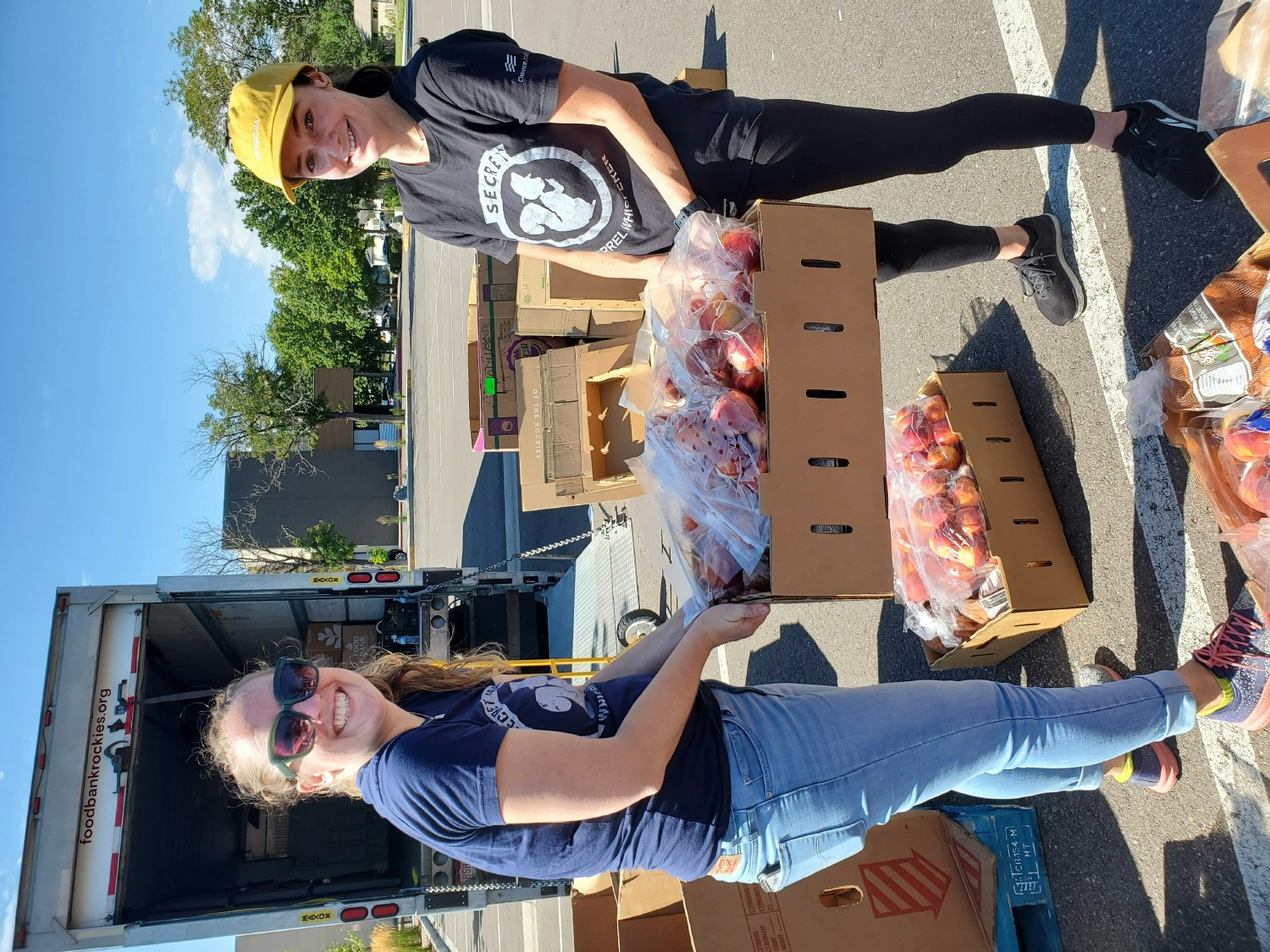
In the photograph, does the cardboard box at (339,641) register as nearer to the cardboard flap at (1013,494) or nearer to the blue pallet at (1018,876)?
the blue pallet at (1018,876)

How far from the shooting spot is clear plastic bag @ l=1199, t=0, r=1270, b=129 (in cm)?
214

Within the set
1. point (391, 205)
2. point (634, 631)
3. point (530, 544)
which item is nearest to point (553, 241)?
point (634, 631)

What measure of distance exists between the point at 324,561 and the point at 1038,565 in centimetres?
1420

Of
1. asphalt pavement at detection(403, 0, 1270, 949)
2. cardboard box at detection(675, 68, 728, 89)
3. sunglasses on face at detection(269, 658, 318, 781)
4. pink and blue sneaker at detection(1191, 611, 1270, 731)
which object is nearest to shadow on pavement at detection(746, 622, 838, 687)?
asphalt pavement at detection(403, 0, 1270, 949)

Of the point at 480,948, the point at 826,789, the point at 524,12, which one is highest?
the point at 524,12

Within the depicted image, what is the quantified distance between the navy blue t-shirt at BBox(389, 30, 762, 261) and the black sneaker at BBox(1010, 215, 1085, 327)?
4.39 feet

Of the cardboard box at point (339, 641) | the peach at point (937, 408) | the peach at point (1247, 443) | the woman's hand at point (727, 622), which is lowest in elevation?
the woman's hand at point (727, 622)

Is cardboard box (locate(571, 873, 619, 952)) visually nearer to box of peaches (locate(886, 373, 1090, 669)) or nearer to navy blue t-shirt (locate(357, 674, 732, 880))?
box of peaches (locate(886, 373, 1090, 669))

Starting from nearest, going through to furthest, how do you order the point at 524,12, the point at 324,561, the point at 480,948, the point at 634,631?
the point at 634,631
the point at 480,948
the point at 524,12
the point at 324,561

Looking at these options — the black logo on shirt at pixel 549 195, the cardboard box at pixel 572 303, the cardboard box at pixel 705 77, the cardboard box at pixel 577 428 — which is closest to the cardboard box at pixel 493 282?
the cardboard box at pixel 572 303

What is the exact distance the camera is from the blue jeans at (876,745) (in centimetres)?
190

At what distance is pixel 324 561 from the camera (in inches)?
586

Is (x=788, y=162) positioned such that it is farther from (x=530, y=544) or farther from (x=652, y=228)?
(x=530, y=544)

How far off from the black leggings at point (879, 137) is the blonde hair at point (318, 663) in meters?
1.70
